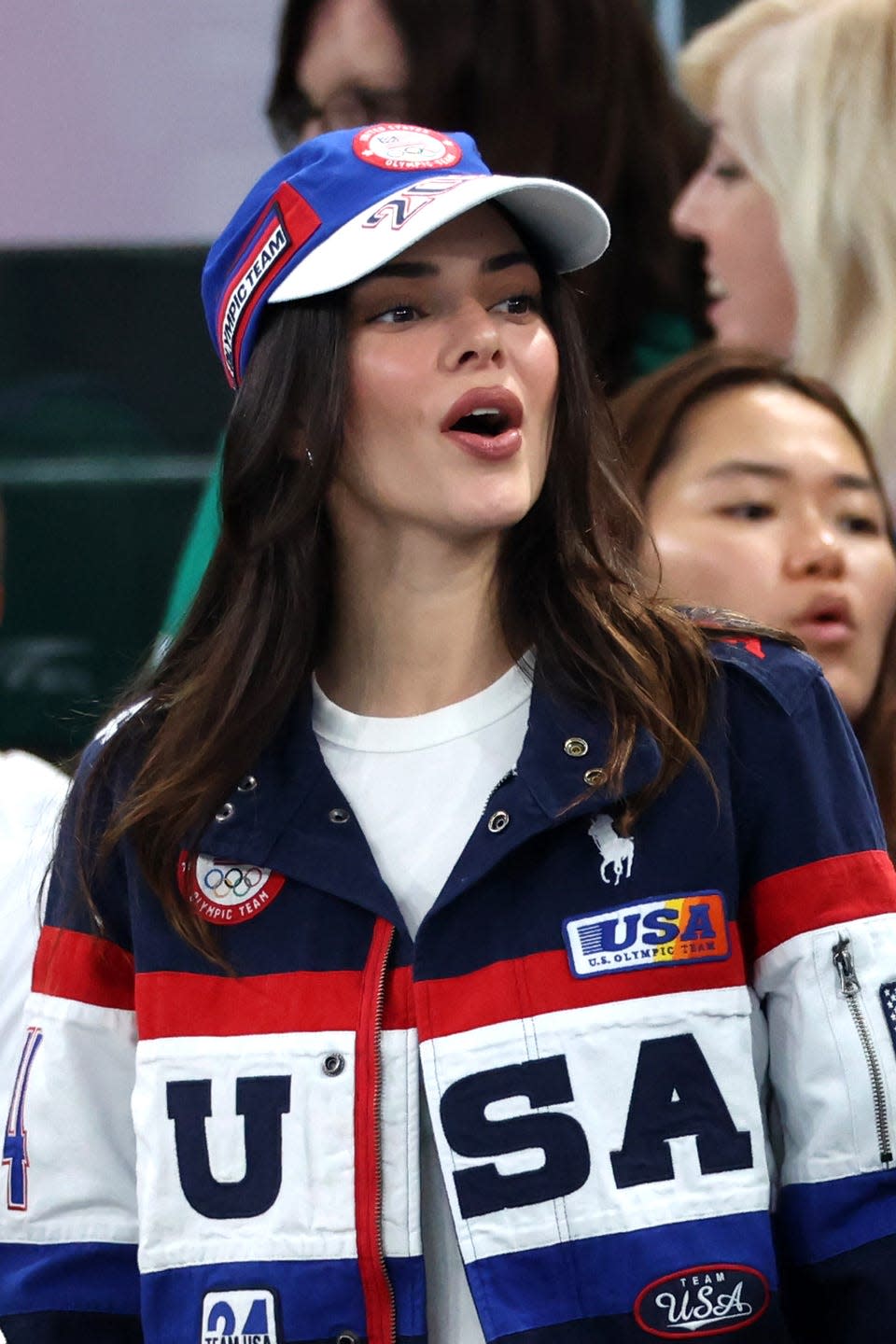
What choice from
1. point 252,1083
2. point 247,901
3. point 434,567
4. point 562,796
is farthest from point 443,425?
point 252,1083

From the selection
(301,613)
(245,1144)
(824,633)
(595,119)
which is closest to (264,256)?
(301,613)

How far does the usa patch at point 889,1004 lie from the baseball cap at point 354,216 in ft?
2.15

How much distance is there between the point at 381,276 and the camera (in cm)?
143

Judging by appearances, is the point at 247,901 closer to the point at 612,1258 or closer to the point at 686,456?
the point at 612,1258

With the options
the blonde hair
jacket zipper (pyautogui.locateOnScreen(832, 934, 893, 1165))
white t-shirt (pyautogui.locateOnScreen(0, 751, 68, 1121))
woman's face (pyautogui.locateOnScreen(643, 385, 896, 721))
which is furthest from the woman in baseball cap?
the blonde hair

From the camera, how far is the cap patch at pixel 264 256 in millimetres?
1451

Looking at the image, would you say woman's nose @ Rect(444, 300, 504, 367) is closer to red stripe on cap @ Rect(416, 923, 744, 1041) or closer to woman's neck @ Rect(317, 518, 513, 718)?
woman's neck @ Rect(317, 518, 513, 718)

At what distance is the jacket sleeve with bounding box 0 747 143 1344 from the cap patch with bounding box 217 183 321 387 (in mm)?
465

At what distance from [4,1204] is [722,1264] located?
0.59 metres

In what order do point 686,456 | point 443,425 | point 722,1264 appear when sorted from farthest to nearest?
point 686,456 < point 443,425 < point 722,1264

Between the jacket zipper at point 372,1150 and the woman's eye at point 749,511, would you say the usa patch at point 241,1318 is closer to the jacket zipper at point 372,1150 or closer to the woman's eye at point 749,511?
the jacket zipper at point 372,1150

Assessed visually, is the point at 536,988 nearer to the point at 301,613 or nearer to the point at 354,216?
the point at 301,613

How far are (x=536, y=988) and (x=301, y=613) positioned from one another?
0.39 m

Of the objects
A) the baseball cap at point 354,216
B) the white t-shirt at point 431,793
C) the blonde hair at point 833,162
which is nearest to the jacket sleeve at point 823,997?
the white t-shirt at point 431,793
